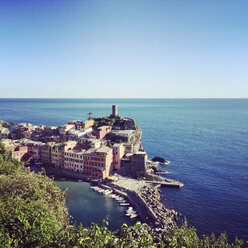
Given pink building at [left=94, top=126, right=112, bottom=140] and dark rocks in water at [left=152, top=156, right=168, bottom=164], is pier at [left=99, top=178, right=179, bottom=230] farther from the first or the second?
pink building at [left=94, top=126, right=112, bottom=140]

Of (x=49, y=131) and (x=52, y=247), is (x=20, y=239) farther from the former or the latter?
(x=49, y=131)

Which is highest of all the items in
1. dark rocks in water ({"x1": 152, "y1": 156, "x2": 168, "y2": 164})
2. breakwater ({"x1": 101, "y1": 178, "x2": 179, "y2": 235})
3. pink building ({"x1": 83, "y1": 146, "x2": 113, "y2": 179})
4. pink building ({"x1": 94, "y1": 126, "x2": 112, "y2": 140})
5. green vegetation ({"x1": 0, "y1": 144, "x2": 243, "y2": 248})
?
pink building ({"x1": 94, "y1": 126, "x2": 112, "y2": 140})

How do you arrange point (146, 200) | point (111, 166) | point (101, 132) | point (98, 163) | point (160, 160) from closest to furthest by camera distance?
point (146, 200), point (98, 163), point (111, 166), point (160, 160), point (101, 132)

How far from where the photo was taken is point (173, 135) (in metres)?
122

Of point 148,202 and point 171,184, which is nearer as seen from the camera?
point 148,202

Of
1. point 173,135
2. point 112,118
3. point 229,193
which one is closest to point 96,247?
point 229,193

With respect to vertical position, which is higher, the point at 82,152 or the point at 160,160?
the point at 82,152

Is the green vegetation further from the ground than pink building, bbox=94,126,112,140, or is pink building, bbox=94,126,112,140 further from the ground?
pink building, bbox=94,126,112,140

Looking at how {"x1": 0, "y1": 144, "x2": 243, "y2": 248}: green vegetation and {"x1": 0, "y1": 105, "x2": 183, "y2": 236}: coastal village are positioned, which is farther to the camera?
{"x1": 0, "y1": 105, "x2": 183, "y2": 236}: coastal village

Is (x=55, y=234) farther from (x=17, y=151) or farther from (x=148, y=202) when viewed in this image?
(x=17, y=151)

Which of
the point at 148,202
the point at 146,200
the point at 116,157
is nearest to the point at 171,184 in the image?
the point at 146,200

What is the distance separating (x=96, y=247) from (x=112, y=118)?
86.5m

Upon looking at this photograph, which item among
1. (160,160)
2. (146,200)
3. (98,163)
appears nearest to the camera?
(146,200)

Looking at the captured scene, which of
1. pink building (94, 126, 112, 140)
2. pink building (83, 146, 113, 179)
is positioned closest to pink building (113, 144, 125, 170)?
pink building (83, 146, 113, 179)
